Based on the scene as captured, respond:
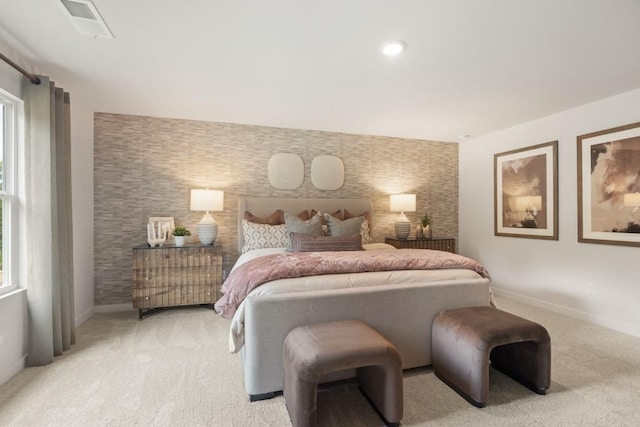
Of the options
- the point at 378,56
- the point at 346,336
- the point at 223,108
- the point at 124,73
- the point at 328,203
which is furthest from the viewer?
the point at 328,203

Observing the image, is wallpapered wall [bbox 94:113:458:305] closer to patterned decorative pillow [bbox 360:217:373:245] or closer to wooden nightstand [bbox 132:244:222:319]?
wooden nightstand [bbox 132:244:222:319]

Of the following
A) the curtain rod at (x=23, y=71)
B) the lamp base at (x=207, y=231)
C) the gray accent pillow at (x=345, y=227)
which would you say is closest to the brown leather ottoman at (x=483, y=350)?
the gray accent pillow at (x=345, y=227)

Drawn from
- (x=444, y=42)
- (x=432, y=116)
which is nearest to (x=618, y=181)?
(x=432, y=116)

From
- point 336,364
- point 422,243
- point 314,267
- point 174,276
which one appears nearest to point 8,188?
point 174,276

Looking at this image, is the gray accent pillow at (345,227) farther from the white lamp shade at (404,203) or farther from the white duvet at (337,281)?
the white duvet at (337,281)

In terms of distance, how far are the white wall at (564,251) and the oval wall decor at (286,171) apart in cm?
282

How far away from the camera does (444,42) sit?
2131 mm

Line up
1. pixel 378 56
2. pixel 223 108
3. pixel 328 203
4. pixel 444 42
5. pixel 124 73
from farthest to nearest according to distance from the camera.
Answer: pixel 328 203
pixel 223 108
pixel 124 73
pixel 378 56
pixel 444 42

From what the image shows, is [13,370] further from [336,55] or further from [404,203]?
[404,203]

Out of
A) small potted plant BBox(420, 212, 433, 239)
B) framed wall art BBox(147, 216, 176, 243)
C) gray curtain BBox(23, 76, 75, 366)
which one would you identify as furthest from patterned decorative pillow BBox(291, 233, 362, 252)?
gray curtain BBox(23, 76, 75, 366)

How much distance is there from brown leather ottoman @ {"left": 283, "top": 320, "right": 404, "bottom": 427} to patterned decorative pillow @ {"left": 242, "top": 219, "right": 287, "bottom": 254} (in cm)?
191

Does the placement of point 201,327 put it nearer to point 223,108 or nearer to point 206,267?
point 206,267

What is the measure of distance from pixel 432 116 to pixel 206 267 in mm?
3304

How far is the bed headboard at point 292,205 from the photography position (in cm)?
406
